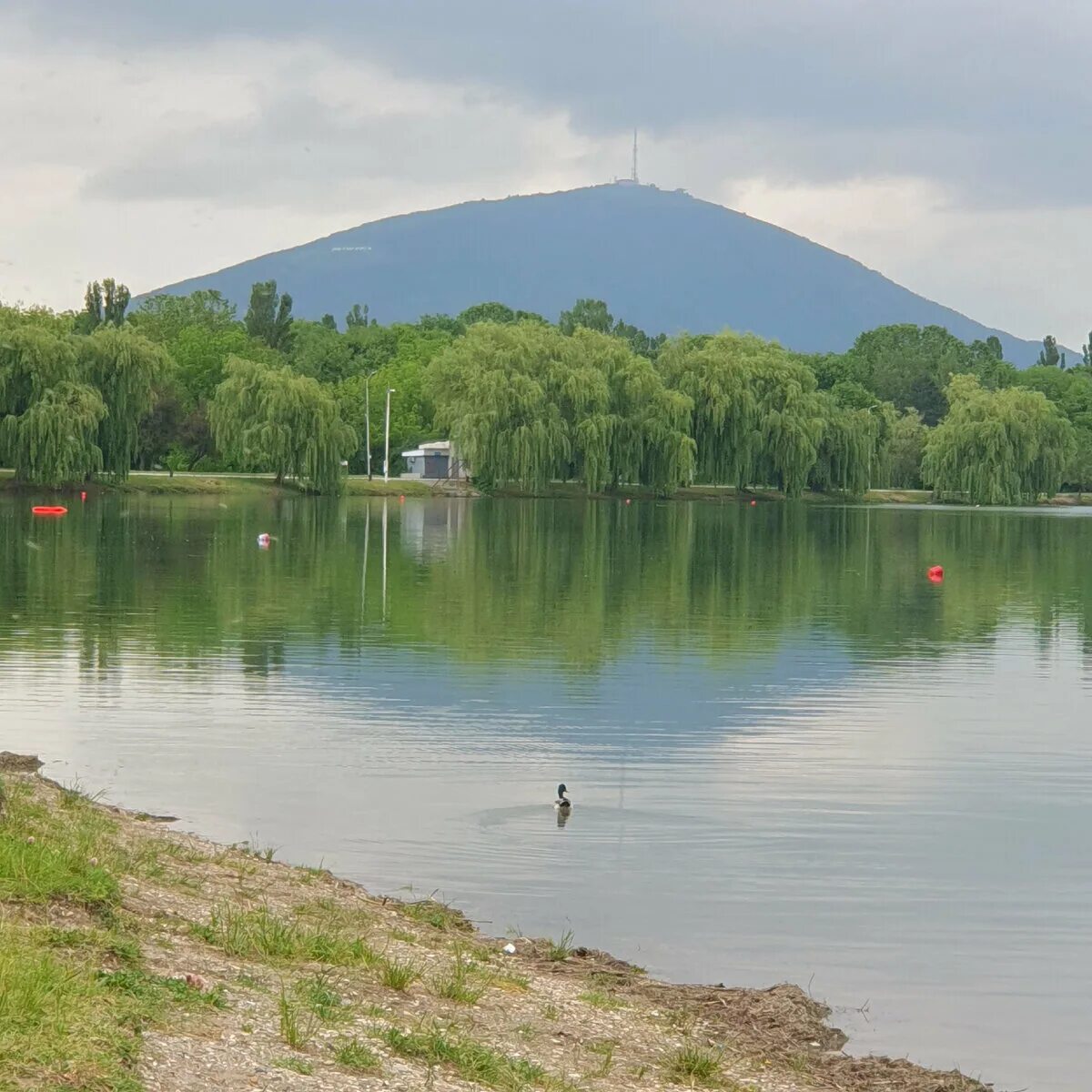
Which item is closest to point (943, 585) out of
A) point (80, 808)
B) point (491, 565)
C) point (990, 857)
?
point (491, 565)

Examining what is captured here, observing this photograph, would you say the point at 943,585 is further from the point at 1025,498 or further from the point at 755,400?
the point at 1025,498

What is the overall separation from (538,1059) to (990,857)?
23.6 feet

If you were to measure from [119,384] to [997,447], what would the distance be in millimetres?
57176

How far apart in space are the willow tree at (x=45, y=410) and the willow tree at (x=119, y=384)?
1336mm

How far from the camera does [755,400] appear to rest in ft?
353

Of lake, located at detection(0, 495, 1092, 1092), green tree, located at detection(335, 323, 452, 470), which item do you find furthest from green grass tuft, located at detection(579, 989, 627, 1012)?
green tree, located at detection(335, 323, 452, 470)

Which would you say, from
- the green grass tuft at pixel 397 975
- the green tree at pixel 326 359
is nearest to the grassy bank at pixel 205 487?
the green tree at pixel 326 359

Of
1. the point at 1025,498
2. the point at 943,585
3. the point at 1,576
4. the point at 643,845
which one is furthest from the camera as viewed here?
the point at 1025,498

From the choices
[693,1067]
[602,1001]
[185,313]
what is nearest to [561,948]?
[602,1001]

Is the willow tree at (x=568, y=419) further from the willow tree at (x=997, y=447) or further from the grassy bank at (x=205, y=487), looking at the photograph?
the willow tree at (x=997, y=447)

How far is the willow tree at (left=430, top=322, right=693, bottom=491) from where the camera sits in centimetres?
10044

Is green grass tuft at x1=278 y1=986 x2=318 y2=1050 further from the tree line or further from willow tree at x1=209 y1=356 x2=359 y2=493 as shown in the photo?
willow tree at x1=209 y1=356 x2=359 y2=493

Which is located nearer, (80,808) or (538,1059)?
(538,1059)

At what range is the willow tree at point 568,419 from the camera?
330 feet
